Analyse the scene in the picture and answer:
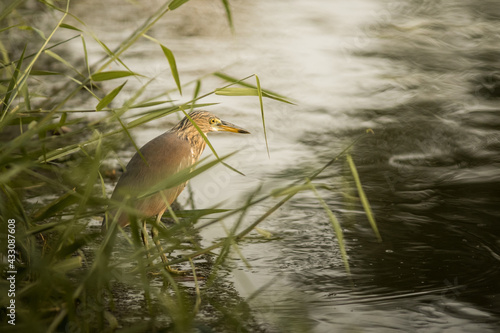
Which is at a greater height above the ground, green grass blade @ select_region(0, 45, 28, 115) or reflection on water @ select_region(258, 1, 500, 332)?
green grass blade @ select_region(0, 45, 28, 115)

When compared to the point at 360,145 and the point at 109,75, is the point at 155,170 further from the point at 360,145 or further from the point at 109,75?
the point at 360,145

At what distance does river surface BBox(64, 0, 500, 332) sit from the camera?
2871 mm

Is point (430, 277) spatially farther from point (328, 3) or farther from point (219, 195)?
point (328, 3)

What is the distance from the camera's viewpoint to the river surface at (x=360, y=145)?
2871 mm

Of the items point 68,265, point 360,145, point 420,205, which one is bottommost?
point 420,205

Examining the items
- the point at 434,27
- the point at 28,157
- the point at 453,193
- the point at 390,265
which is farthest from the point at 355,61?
the point at 28,157

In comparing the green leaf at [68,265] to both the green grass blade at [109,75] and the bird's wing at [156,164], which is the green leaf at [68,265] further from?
the bird's wing at [156,164]

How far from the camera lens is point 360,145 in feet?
16.0

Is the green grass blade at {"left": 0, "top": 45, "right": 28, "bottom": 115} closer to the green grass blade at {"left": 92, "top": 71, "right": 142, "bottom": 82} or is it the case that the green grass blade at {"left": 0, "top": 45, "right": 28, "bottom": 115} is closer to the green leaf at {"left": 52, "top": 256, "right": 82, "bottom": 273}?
the green grass blade at {"left": 92, "top": 71, "right": 142, "bottom": 82}

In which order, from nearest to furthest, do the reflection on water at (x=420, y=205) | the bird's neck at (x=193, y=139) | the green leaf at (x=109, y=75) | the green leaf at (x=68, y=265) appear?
the green leaf at (x=68, y=265) → the green leaf at (x=109, y=75) → the reflection on water at (x=420, y=205) → the bird's neck at (x=193, y=139)

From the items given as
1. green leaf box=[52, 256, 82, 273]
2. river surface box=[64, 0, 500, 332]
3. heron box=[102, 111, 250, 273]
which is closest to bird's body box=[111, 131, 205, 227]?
heron box=[102, 111, 250, 273]

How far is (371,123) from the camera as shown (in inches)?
206

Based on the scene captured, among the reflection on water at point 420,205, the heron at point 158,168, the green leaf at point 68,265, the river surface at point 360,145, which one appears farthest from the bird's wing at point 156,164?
the green leaf at point 68,265

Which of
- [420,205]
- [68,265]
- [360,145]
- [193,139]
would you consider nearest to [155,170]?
[193,139]
